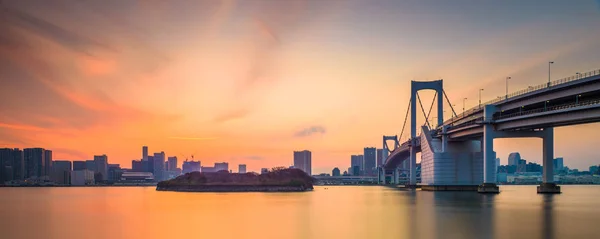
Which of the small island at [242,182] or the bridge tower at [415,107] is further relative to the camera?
the bridge tower at [415,107]

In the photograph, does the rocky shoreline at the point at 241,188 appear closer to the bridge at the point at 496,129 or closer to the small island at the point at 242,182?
the small island at the point at 242,182

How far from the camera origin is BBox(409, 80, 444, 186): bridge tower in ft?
405

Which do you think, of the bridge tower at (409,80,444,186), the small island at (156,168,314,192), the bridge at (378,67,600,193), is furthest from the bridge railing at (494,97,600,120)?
the small island at (156,168,314,192)

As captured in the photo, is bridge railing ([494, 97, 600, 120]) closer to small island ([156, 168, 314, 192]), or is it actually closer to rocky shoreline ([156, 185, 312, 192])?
rocky shoreline ([156, 185, 312, 192])

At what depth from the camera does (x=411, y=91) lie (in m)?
134

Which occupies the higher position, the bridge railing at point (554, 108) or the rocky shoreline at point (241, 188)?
the bridge railing at point (554, 108)

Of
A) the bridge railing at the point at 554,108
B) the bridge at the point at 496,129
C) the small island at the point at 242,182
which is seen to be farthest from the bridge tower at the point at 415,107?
the bridge railing at the point at 554,108

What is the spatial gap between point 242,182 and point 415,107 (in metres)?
44.2

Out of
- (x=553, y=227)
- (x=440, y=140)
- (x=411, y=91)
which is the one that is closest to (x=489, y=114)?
(x=440, y=140)

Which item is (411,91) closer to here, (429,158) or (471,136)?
(429,158)

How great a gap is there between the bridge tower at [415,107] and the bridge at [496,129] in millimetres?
4136

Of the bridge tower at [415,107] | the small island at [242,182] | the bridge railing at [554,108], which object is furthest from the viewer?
the bridge tower at [415,107]

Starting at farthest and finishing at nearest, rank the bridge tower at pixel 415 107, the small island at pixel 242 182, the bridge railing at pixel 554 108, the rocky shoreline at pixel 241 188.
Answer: the bridge tower at pixel 415 107 < the small island at pixel 242 182 < the rocky shoreline at pixel 241 188 < the bridge railing at pixel 554 108

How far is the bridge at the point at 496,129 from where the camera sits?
58156 millimetres
